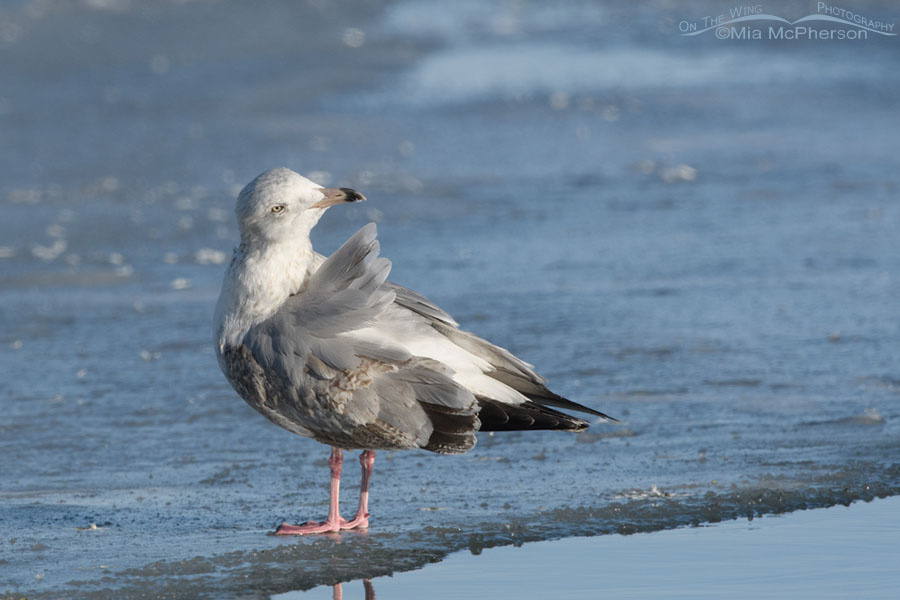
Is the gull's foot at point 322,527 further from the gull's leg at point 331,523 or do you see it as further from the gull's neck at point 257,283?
the gull's neck at point 257,283

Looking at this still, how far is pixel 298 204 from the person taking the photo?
4.90 metres

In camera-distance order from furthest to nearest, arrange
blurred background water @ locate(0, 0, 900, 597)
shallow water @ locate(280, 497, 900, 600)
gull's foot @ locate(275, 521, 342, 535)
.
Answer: blurred background water @ locate(0, 0, 900, 597), gull's foot @ locate(275, 521, 342, 535), shallow water @ locate(280, 497, 900, 600)

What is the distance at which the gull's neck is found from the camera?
4.81 metres

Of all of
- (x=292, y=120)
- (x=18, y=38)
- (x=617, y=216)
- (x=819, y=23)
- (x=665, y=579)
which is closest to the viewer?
(x=665, y=579)

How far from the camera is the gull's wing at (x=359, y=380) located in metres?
4.63

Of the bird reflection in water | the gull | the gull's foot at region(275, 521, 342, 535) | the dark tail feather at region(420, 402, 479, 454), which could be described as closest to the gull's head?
the gull

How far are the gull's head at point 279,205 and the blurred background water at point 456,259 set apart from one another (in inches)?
41.4

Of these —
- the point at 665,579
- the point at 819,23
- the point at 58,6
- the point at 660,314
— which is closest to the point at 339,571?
the point at 665,579

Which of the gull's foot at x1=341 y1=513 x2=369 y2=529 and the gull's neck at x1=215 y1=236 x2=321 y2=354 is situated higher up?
the gull's neck at x1=215 y1=236 x2=321 y2=354

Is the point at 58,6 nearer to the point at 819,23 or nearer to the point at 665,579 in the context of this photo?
the point at 819,23

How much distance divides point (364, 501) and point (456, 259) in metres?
4.48

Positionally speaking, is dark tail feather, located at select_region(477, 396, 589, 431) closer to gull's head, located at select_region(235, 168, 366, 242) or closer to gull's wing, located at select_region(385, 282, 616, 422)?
gull's wing, located at select_region(385, 282, 616, 422)

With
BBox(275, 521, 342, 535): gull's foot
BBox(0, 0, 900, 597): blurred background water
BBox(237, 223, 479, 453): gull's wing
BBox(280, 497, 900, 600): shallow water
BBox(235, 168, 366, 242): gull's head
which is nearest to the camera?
BBox(280, 497, 900, 600): shallow water

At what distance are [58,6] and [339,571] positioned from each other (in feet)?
46.9
